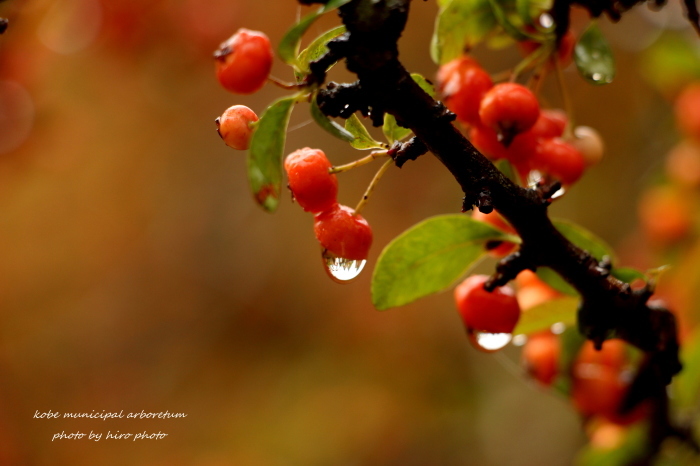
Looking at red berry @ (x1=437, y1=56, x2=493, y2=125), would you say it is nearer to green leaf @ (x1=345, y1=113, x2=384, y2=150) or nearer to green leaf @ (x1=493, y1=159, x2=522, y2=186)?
green leaf @ (x1=493, y1=159, x2=522, y2=186)

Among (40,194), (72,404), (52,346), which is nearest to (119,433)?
(72,404)

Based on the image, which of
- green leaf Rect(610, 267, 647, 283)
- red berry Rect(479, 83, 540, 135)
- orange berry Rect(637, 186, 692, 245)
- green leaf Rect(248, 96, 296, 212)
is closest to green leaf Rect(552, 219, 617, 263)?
green leaf Rect(610, 267, 647, 283)

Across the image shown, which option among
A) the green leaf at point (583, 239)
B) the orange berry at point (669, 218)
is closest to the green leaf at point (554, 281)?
the green leaf at point (583, 239)

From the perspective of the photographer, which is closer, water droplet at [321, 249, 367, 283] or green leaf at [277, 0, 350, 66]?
green leaf at [277, 0, 350, 66]

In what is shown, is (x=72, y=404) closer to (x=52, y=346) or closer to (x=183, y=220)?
(x=52, y=346)

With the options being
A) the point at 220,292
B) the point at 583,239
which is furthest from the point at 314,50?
the point at 220,292
